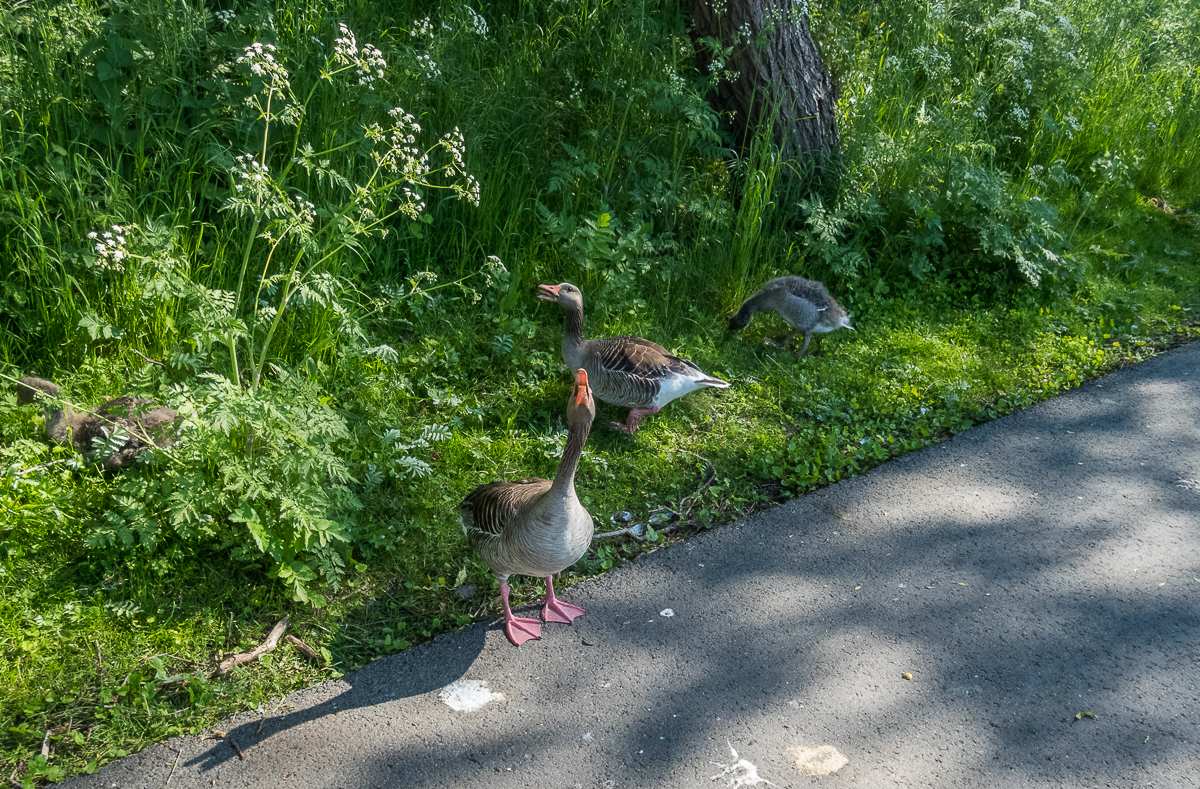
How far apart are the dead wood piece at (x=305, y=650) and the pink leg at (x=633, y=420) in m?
2.34

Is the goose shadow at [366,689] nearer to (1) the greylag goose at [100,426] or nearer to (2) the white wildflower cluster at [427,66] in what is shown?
(1) the greylag goose at [100,426]

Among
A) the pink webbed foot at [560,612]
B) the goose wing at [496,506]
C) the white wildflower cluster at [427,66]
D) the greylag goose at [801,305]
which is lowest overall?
the pink webbed foot at [560,612]

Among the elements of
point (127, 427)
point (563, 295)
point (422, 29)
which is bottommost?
point (127, 427)

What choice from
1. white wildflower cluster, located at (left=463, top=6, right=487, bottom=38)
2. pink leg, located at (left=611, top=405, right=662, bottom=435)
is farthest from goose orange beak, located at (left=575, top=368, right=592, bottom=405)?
white wildflower cluster, located at (left=463, top=6, right=487, bottom=38)

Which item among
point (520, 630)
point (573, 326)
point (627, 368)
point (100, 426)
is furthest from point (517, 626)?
point (100, 426)

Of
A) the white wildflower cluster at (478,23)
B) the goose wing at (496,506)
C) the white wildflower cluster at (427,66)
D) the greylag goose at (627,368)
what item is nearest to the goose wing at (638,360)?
the greylag goose at (627,368)

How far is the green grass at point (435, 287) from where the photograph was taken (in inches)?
142

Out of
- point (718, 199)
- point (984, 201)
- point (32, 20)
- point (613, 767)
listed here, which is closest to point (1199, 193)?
point (984, 201)

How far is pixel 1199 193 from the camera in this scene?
29.3ft

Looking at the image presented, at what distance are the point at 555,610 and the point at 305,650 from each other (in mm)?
1190

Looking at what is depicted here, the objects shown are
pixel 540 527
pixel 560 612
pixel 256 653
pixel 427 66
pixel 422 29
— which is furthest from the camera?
pixel 422 29

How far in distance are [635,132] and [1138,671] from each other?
518 cm

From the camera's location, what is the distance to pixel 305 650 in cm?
356

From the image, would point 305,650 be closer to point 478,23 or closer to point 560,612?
point 560,612
